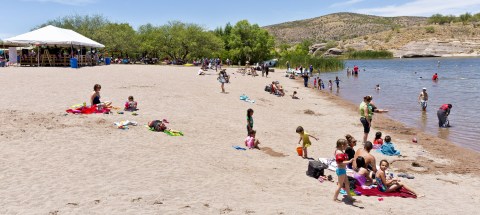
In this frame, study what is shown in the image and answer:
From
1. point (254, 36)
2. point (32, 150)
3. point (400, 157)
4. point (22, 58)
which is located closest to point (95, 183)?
point (32, 150)

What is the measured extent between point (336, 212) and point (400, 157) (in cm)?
588

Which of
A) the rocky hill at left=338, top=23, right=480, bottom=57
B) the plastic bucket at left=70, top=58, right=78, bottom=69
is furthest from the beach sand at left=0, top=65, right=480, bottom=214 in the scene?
the rocky hill at left=338, top=23, right=480, bottom=57

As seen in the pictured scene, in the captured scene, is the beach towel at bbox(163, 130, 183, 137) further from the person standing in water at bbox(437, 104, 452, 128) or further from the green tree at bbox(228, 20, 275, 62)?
the green tree at bbox(228, 20, 275, 62)

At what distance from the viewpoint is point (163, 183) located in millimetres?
8312

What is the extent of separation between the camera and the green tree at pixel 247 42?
2717 inches

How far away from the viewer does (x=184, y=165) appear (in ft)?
31.9

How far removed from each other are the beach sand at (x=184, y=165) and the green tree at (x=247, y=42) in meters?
51.4

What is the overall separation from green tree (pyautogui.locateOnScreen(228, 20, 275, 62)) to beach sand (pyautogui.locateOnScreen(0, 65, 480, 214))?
5137cm

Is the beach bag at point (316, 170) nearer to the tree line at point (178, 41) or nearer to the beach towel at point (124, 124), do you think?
the beach towel at point (124, 124)

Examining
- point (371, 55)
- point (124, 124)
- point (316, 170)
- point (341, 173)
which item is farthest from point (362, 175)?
point (371, 55)

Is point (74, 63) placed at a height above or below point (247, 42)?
below

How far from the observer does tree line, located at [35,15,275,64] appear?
5841cm

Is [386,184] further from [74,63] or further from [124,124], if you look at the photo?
[74,63]

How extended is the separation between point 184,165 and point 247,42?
61530mm
